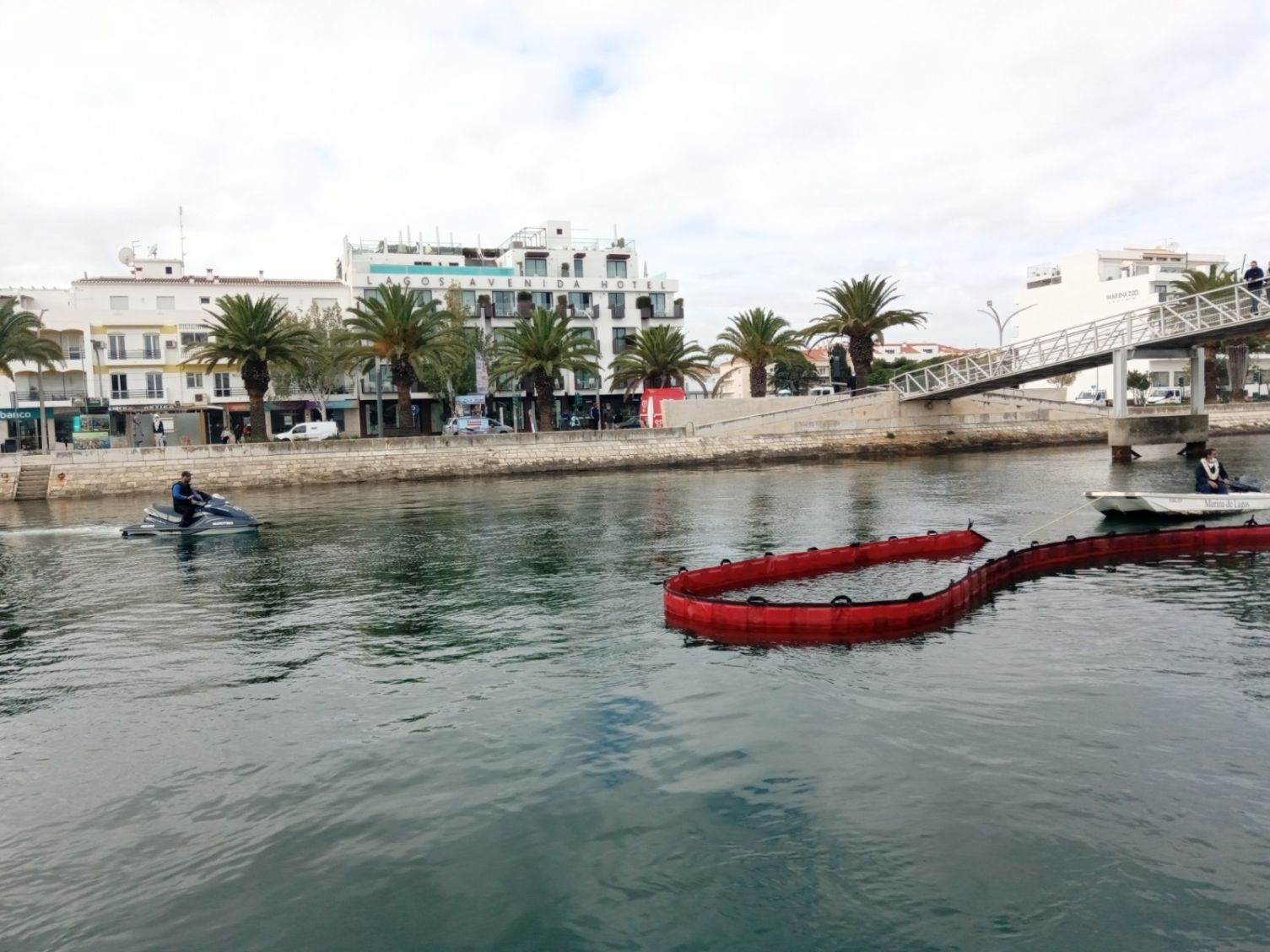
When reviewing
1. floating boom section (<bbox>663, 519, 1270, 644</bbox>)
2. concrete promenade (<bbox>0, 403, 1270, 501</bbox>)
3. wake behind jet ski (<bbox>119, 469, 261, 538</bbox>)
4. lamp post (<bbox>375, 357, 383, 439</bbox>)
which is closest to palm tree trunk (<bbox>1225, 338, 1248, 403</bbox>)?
concrete promenade (<bbox>0, 403, 1270, 501</bbox>)

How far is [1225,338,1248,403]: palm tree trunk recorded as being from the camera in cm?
8069

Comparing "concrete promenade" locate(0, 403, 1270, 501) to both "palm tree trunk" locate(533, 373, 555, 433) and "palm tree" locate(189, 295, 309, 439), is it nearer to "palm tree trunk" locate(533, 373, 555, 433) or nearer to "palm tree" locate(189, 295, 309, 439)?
"palm tree" locate(189, 295, 309, 439)

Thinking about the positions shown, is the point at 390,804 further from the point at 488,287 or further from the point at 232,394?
the point at 488,287

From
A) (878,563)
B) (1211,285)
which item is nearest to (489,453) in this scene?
(878,563)

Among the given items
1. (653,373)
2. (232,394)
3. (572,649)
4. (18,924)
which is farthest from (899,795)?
(232,394)

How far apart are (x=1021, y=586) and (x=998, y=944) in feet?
46.8

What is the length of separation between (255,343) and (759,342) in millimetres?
34968

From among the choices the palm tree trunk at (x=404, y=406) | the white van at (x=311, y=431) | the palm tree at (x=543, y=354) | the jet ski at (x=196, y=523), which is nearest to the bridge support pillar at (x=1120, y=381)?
the palm tree at (x=543, y=354)

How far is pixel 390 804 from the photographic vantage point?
10281 mm

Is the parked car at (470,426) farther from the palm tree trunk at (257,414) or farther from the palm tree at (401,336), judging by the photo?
the palm tree trunk at (257,414)

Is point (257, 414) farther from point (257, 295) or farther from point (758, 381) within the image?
point (758, 381)

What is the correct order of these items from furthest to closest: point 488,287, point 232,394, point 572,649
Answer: point 488,287 < point 232,394 < point 572,649

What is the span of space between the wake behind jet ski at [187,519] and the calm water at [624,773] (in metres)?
10.9

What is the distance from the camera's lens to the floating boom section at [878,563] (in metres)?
16.3
